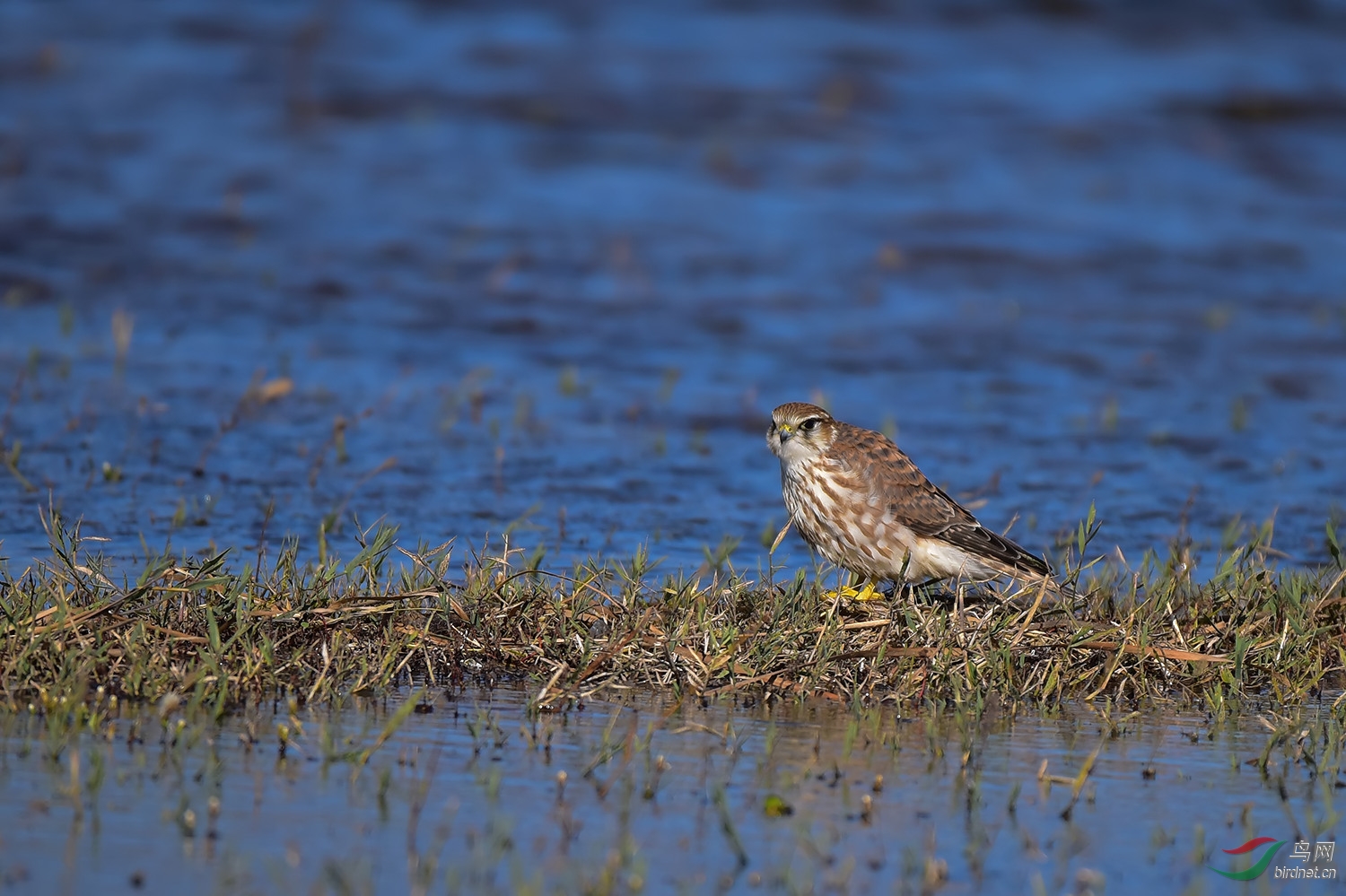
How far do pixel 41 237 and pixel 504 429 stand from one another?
19.7 feet

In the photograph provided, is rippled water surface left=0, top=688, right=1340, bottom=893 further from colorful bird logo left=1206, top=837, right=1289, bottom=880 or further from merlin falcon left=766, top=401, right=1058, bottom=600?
merlin falcon left=766, top=401, right=1058, bottom=600

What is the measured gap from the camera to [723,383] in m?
12.3

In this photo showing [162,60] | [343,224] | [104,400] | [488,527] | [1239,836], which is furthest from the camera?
[162,60]

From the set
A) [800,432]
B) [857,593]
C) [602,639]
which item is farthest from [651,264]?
[602,639]

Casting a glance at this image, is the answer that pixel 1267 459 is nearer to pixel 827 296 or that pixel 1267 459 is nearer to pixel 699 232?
pixel 827 296

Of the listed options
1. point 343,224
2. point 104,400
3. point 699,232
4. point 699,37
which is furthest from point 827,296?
point 699,37

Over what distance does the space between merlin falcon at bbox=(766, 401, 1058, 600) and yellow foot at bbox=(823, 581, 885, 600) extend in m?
0.01

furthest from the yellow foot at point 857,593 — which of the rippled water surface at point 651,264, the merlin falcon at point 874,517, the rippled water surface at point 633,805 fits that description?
the rippled water surface at point 633,805

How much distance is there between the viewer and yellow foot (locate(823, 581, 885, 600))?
6.68 metres

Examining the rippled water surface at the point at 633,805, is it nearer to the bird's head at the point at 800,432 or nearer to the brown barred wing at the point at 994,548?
the brown barred wing at the point at 994,548

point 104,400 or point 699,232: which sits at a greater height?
point 699,232

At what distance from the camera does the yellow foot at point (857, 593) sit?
263 inches

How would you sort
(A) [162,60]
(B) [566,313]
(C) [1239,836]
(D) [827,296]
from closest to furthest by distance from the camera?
(C) [1239,836]
(B) [566,313]
(D) [827,296]
(A) [162,60]

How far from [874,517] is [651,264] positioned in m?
8.35
